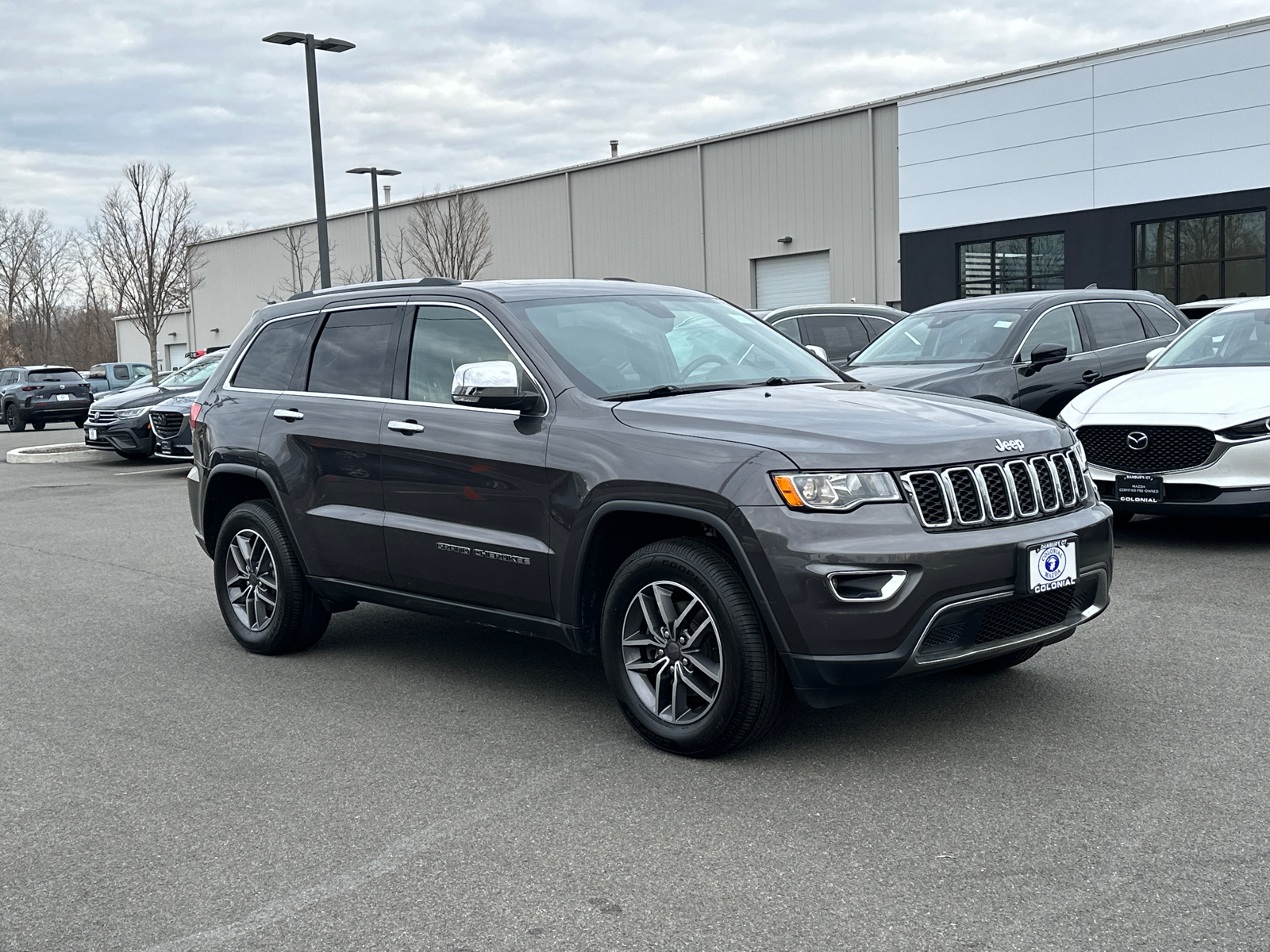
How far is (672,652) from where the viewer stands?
4.53 m

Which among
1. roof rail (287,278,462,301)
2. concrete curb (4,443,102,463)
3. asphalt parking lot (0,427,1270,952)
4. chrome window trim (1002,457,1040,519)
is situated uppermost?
roof rail (287,278,462,301)

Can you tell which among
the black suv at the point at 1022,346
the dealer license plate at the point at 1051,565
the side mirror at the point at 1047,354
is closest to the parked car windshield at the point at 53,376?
the black suv at the point at 1022,346

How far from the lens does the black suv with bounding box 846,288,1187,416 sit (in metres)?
10.3

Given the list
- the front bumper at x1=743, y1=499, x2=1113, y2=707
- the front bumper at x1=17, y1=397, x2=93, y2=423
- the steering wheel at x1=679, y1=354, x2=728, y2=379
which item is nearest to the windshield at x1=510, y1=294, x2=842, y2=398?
the steering wheel at x1=679, y1=354, x2=728, y2=379

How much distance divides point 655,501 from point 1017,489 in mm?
1295

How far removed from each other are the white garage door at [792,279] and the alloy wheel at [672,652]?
29998mm

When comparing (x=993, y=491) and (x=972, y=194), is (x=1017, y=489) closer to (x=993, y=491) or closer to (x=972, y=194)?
(x=993, y=491)

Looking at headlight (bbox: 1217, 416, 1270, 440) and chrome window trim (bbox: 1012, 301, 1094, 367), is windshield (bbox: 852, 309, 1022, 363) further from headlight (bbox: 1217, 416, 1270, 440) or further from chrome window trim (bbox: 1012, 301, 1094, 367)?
headlight (bbox: 1217, 416, 1270, 440)

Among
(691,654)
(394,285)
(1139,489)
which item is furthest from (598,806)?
(1139,489)

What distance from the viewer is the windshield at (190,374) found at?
18.9m

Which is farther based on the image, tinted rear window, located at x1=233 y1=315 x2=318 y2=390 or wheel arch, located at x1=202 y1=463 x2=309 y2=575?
tinted rear window, located at x1=233 y1=315 x2=318 y2=390

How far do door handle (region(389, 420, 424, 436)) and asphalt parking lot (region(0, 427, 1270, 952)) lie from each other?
117 centimetres

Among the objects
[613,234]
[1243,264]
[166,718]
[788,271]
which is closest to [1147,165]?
[1243,264]

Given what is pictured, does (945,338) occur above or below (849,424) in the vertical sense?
above
